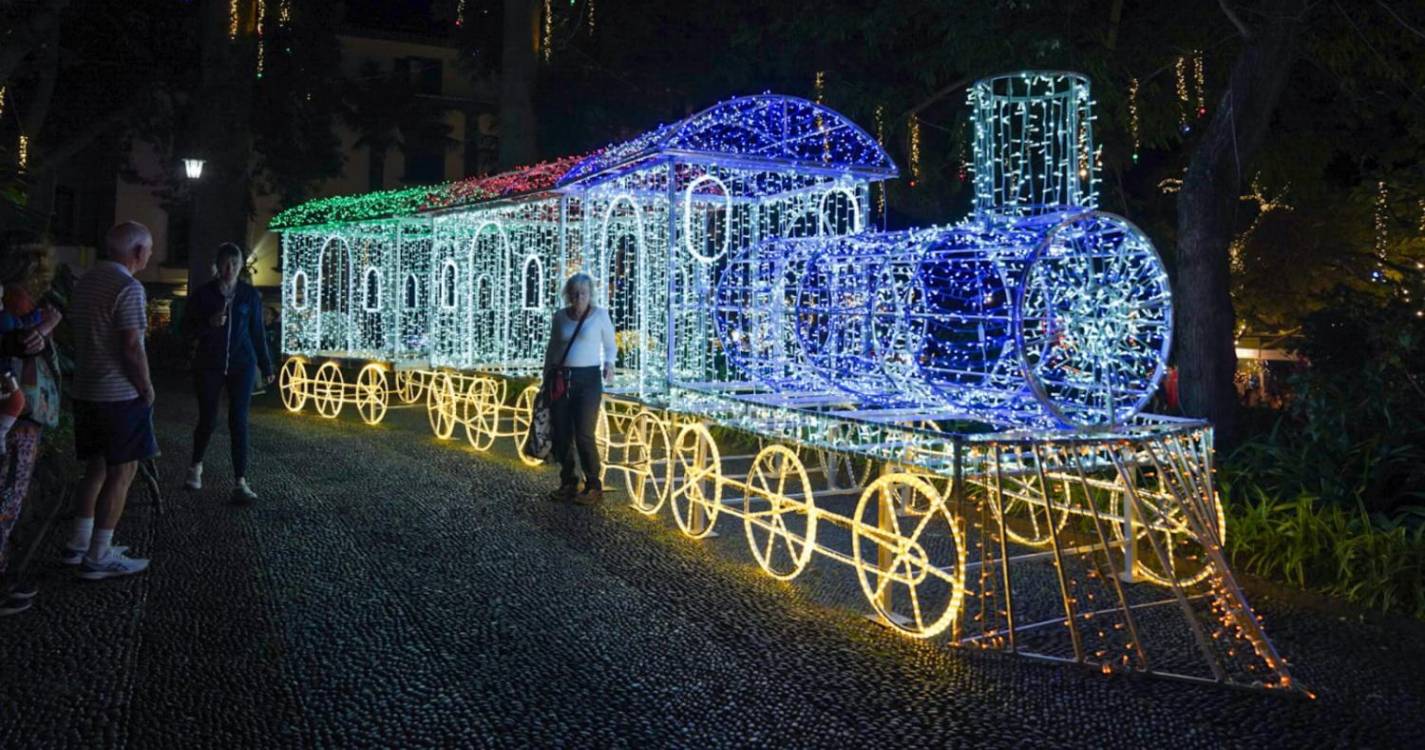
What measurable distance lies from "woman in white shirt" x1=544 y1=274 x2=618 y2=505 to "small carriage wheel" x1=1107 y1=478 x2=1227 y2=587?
3.57 meters

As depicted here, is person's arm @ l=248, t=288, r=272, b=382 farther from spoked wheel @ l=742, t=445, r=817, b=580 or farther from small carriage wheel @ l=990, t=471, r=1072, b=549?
small carriage wheel @ l=990, t=471, r=1072, b=549

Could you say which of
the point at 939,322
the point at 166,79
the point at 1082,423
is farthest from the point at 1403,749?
the point at 166,79

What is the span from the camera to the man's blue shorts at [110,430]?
5.80 meters

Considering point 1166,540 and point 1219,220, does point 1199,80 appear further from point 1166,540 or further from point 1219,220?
point 1166,540

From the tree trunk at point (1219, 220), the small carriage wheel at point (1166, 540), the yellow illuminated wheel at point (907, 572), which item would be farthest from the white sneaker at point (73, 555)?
the tree trunk at point (1219, 220)

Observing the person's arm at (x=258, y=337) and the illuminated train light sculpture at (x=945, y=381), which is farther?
the person's arm at (x=258, y=337)

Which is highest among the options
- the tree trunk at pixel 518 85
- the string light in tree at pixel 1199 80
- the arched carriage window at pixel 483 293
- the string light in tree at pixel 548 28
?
the string light in tree at pixel 548 28

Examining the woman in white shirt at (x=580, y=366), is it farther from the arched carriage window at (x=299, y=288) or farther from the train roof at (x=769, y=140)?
the arched carriage window at (x=299, y=288)

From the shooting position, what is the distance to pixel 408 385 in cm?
1299

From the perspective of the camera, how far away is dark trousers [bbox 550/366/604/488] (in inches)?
319

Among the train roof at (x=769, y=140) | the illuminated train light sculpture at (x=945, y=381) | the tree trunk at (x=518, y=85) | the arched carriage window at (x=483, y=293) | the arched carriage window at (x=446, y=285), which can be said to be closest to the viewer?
the illuminated train light sculpture at (x=945, y=381)

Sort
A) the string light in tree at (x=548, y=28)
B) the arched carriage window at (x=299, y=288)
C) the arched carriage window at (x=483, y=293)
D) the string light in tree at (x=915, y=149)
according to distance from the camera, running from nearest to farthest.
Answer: the arched carriage window at (x=483, y=293)
the string light in tree at (x=915, y=149)
the arched carriage window at (x=299, y=288)
the string light in tree at (x=548, y=28)

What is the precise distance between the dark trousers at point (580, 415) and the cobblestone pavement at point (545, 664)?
1.06m

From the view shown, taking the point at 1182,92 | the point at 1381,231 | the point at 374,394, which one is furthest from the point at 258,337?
the point at 1381,231
